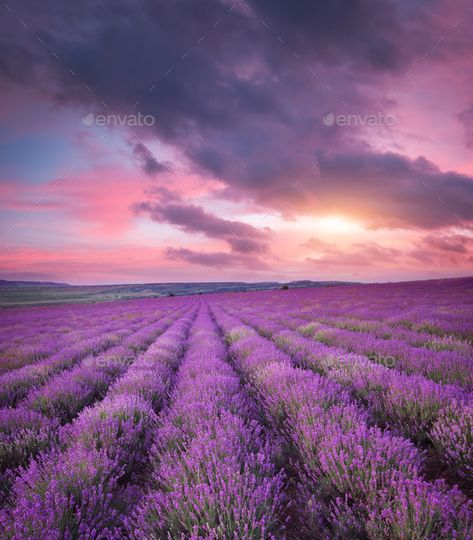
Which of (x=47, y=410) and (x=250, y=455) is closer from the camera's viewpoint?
(x=250, y=455)

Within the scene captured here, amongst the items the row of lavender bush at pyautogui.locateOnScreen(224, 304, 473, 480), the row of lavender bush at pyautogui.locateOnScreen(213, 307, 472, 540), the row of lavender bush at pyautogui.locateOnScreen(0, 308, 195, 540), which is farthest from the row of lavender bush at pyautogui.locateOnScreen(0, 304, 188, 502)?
the row of lavender bush at pyautogui.locateOnScreen(224, 304, 473, 480)

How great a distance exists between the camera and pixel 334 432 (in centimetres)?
223

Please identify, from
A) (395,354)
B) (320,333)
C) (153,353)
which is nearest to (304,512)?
(395,354)

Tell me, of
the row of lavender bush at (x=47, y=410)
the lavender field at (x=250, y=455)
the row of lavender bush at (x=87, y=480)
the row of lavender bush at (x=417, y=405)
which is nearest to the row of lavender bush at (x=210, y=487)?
the lavender field at (x=250, y=455)

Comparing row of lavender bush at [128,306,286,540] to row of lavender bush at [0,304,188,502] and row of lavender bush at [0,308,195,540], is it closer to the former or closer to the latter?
row of lavender bush at [0,308,195,540]

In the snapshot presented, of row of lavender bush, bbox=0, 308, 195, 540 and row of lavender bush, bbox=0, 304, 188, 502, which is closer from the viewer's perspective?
row of lavender bush, bbox=0, 308, 195, 540

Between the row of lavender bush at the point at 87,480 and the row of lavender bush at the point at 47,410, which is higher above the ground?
the row of lavender bush at the point at 87,480

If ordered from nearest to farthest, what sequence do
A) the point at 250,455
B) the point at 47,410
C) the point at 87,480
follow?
the point at 87,480 < the point at 250,455 < the point at 47,410

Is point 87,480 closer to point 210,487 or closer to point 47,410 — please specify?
point 210,487

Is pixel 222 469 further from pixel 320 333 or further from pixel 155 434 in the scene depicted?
pixel 320 333

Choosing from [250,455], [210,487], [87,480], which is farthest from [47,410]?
[210,487]

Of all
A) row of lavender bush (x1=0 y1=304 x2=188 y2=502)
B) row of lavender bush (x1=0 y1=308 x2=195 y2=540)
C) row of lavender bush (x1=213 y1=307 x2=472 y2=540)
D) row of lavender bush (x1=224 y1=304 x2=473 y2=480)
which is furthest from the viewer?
row of lavender bush (x1=0 y1=304 x2=188 y2=502)

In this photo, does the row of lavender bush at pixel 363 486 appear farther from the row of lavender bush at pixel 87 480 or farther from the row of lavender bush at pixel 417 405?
the row of lavender bush at pixel 87 480

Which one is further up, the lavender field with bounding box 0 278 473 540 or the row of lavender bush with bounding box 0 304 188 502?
the lavender field with bounding box 0 278 473 540
